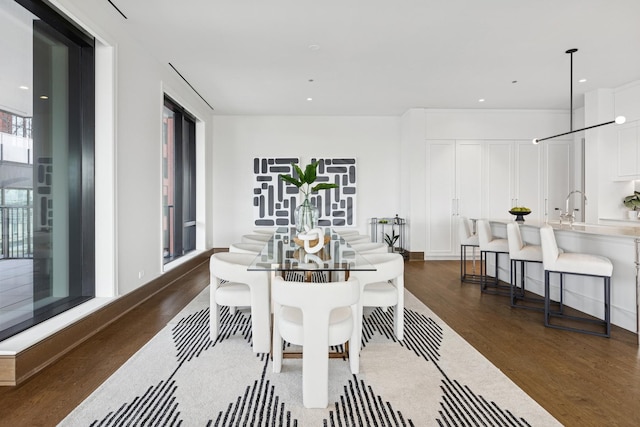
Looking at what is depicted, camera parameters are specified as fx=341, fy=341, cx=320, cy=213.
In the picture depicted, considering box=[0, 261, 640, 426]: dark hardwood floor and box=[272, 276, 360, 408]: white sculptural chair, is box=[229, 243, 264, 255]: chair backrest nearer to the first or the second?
box=[0, 261, 640, 426]: dark hardwood floor

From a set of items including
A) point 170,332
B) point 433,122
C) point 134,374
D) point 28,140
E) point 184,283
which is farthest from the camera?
point 433,122

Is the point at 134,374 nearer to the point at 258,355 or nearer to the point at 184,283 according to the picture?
the point at 258,355

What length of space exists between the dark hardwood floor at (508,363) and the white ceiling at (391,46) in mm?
3003

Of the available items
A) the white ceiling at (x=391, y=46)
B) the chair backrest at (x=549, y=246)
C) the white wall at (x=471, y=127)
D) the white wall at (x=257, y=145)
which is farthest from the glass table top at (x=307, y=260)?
the white wall at (x=257, y=145)

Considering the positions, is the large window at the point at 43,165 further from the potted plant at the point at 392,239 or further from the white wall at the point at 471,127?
the white wall at the point at 471,127

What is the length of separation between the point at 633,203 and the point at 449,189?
2.80 metres

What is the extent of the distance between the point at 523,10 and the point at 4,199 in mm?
4576

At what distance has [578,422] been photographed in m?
1.79

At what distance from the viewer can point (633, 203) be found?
18.0 ft

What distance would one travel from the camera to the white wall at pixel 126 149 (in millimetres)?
3266

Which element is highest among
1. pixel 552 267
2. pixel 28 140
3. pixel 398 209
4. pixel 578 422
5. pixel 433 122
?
pixel 433 122

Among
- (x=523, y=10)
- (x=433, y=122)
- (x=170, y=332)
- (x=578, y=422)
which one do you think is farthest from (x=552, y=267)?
(x=433, y=122)

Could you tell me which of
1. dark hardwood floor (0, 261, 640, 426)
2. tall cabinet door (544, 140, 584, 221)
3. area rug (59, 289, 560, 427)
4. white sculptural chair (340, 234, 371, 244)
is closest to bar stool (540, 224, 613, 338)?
dark hardwood floor (0, 261, 640, 426)

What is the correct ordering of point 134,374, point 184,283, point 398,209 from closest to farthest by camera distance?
1. point 134,374
2. point 184,283
3. point 398,209
